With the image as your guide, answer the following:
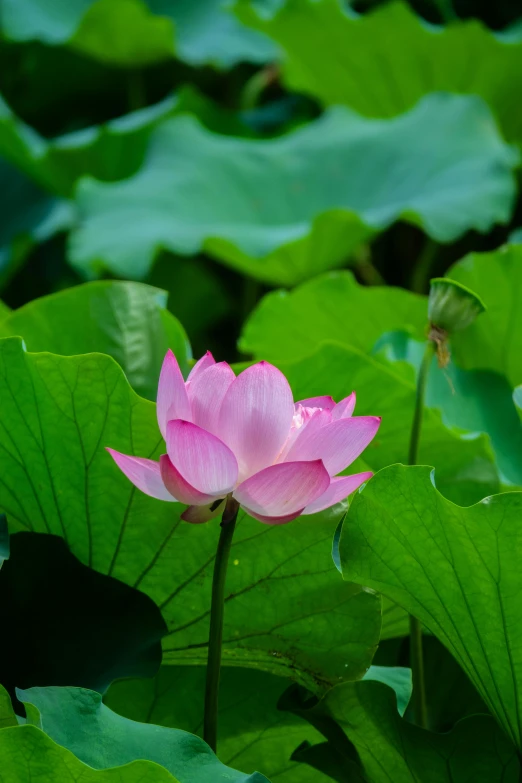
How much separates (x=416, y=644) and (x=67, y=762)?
A: 285mm

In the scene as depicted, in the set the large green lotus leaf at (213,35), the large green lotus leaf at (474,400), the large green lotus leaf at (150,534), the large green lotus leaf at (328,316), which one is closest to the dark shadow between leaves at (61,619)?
the large green lotus leaf at (150,534)

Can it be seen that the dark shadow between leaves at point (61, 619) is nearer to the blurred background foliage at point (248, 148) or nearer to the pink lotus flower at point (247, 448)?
the pink lotus flower at point (247, 448)

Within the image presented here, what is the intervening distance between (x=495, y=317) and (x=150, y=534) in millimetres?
599

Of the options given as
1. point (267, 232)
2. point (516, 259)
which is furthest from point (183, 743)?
point (267, 232)

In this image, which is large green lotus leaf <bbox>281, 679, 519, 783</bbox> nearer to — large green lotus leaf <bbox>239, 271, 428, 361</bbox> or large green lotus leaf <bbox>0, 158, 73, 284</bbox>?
large green lotus leaf <bbox>239, 271, 428, 361</bbox>

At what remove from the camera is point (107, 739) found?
53 cm

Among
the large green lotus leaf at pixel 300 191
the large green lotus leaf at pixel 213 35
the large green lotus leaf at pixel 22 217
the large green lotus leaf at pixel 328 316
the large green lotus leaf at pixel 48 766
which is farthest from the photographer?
the large green lotus leaf at pixel 213 35

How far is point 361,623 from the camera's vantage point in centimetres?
64

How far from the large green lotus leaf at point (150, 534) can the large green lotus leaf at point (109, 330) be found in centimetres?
19

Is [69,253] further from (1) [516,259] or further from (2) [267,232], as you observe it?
(1) [516,259]

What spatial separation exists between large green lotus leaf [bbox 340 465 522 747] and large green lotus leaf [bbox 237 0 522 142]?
5.85 feet

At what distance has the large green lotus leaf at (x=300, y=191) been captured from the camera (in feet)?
5.70

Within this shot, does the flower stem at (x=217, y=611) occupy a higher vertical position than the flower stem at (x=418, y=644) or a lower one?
higher

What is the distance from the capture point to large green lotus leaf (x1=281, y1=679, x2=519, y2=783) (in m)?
0.60
